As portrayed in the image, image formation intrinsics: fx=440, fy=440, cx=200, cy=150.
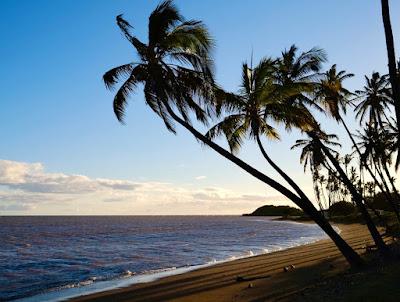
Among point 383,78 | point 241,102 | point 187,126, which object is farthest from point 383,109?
point 187,126

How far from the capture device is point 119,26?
16219 millimetres

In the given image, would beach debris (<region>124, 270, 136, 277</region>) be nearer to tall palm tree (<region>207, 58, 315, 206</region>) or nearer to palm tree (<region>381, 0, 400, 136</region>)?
tall palm tree (<region>207, 58, 315, 206</region>)

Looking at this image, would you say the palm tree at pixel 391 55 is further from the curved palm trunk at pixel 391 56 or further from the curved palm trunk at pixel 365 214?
the curved palm trunk at pixel 365 214

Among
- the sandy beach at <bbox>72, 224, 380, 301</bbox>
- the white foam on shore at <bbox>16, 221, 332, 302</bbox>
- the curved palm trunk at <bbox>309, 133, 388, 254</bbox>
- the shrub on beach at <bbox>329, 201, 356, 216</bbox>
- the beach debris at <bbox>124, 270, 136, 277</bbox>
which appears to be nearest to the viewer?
the sandy beach at <bbox>72, 224, 380, 301</bbox>

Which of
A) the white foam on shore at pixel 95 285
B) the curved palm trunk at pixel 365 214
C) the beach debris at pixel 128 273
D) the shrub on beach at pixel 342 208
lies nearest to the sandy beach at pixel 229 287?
the white foam on shore at pixel 95 285

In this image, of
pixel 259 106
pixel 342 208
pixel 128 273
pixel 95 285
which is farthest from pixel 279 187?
pixel 342 208

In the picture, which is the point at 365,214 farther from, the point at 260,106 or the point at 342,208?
the point at 342,208

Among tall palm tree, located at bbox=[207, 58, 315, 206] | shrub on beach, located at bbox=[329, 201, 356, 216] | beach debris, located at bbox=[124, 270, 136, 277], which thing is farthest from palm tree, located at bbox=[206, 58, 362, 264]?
shrub on beach, located at bbox=[329, 201, 356, 216]

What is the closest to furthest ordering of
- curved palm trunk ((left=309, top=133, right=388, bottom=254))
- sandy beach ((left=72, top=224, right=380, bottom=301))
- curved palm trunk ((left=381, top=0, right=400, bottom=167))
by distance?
1. curved palm trunk ((left=381, top=0, right=400, bottom=167))
2. sandy beach ((left=72, top=224, right=380, bottom=301))
3. curved palm trunk ((left=309, top=133, right=388, bottom=254))

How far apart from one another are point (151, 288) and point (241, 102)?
8836mm

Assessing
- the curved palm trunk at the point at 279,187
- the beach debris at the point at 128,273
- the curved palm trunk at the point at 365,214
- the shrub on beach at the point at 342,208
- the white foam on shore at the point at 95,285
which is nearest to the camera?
the curved palm trunk at the point at 279,187

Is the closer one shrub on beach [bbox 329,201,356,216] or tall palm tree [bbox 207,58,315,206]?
tall palm tree [bbox 207,58,315,206]

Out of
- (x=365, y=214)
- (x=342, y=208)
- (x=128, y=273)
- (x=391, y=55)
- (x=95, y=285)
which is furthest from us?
(x=342, y=208)

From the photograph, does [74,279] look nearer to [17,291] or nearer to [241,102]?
[17,291]
